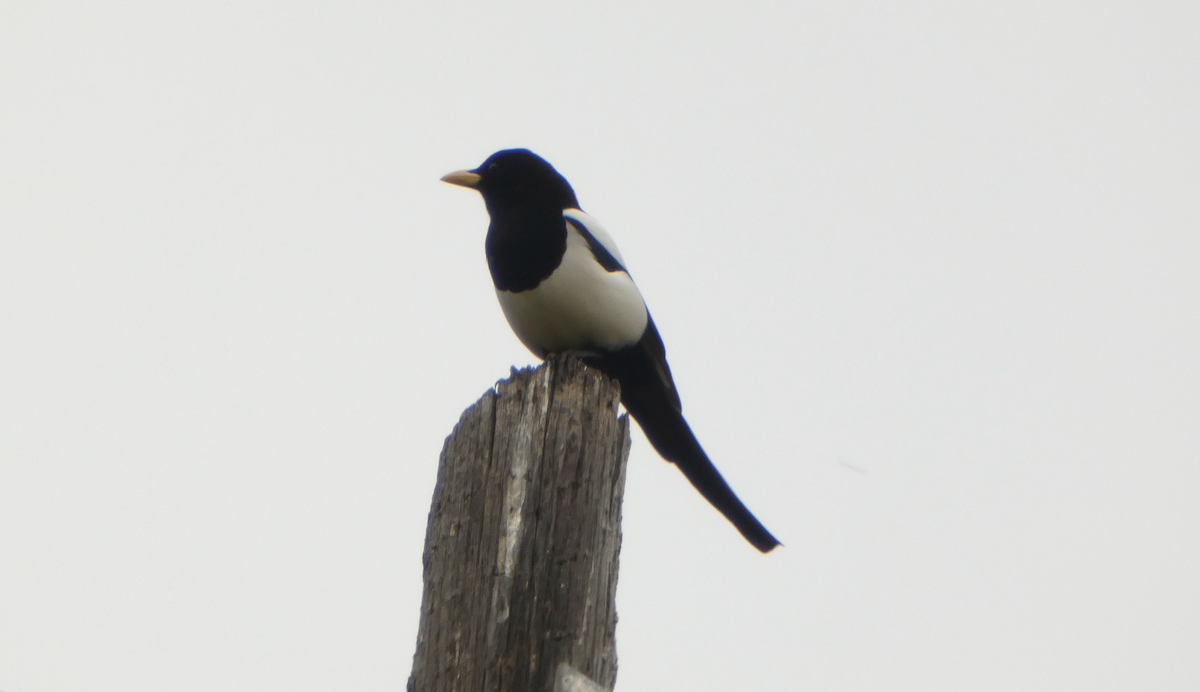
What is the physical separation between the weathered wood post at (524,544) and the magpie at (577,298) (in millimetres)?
1197

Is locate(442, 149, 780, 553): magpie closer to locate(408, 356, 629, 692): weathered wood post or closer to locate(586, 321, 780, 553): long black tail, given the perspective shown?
locate(586, 321, 780, 553): long black tail

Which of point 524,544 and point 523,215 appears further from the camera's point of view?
point 523,215

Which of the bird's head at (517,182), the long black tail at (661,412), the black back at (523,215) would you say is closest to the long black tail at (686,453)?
the long black tail at (661,412)

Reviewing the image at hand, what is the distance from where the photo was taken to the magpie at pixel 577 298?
3.40m

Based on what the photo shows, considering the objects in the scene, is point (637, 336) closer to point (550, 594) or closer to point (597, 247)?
point (597, 247)

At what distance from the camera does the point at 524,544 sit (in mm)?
1923

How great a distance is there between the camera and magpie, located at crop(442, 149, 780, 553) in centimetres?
340

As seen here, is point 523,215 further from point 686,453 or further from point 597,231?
point 686,453

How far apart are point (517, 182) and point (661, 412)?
34.3 inches

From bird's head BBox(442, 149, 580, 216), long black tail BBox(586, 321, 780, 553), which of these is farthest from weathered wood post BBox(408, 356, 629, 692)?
bird's head BBox(442, 149, 580, 216)

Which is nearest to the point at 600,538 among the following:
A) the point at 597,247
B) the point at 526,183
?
the point at 597,247

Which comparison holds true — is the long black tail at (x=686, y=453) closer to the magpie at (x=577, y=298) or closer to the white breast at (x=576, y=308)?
the magpie at (x=577, y=298)

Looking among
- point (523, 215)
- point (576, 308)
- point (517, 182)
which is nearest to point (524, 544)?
point (576, 308)

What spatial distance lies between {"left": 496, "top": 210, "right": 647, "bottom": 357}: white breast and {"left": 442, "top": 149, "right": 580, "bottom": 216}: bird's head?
0.20 metres
